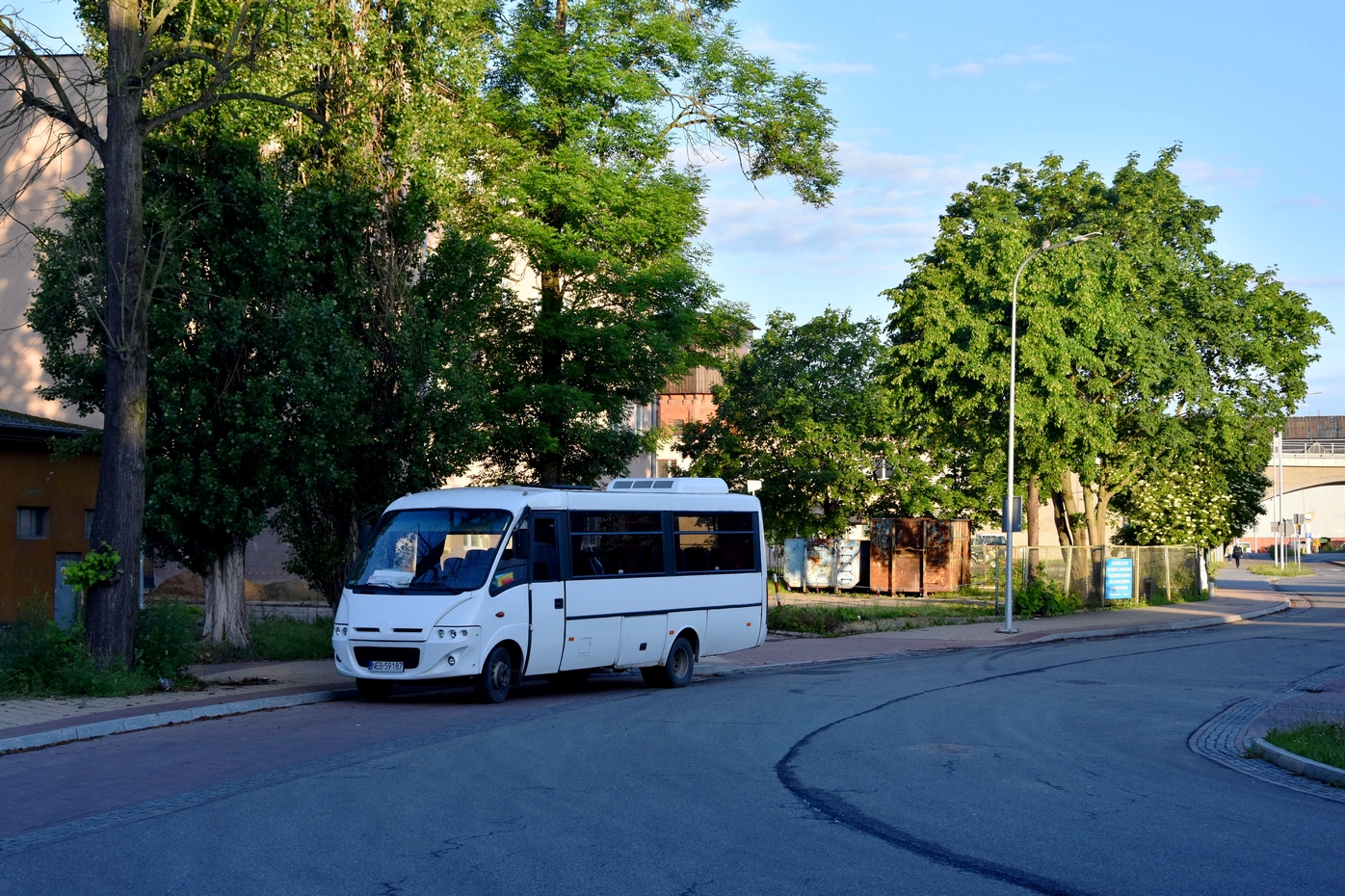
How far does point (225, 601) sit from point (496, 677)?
20.5 feet

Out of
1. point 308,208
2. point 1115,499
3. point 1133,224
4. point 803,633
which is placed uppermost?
point 1133,224

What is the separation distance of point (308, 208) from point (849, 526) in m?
27.6

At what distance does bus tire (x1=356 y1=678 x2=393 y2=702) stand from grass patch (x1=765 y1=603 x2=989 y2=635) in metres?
13.5

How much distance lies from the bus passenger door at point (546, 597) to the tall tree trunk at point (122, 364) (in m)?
4.85

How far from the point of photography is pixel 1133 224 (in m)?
42.5

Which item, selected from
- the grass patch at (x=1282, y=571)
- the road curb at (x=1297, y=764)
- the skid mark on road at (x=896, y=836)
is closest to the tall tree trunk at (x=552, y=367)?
the skid mark on road at (x=896, y=836)

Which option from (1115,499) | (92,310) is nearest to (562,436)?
(92,310)

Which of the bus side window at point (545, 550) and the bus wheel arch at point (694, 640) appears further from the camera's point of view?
the bus wheel arch at point (694, 640)

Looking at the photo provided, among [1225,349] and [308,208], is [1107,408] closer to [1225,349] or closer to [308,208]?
[1225,349]

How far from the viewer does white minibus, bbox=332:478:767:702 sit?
1473 centimetres

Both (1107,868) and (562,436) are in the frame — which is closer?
(1107,868)

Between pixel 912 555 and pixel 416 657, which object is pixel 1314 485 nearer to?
pixel 912 555

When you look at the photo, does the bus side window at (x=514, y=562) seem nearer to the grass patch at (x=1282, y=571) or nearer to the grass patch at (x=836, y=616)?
the grass patch at (x=836, y=616)

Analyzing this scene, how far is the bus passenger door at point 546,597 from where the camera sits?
15.6 meters
